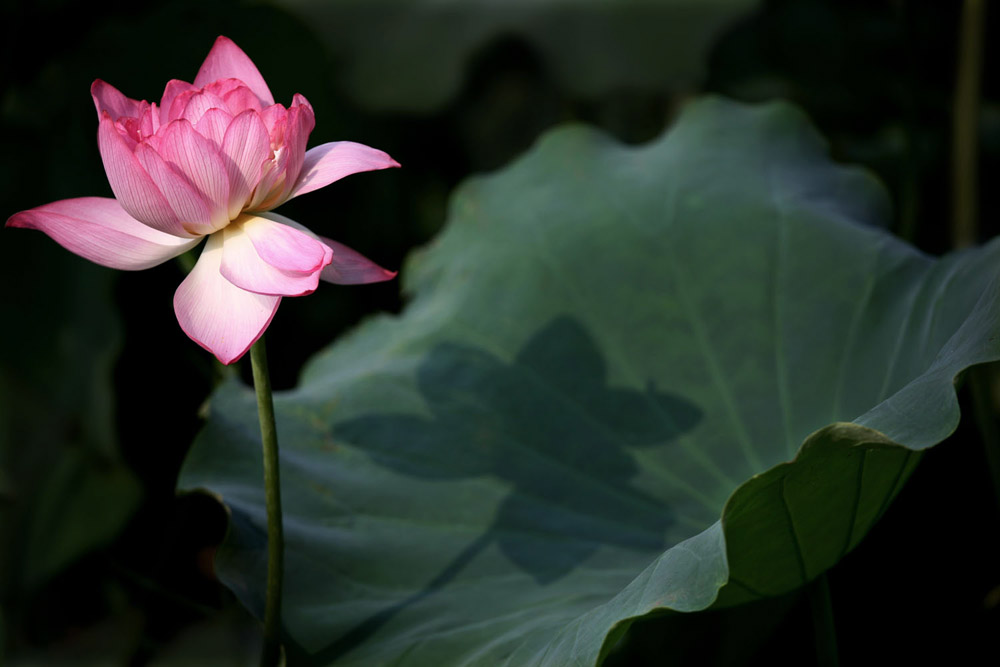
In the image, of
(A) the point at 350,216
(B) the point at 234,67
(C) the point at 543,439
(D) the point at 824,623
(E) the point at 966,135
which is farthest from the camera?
(A) the point at 350,216

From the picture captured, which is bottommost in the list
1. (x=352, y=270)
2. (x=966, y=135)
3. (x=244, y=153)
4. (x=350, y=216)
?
(x=350, y=216)

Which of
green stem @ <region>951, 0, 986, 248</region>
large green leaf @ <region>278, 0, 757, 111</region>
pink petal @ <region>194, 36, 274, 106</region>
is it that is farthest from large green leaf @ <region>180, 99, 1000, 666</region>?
large green leaf @ <region>278, 0, 757, 111</region>

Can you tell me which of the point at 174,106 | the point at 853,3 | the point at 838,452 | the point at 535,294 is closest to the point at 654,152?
the point at 535,294

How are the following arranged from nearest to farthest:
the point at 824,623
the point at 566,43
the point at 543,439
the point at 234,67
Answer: the point at 234,67 → the point at 824,623 → the point at 543,439 → the point at 566,43

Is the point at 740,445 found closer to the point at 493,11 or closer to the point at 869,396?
the point at 869,396

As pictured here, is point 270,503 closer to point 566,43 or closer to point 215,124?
point 215,124

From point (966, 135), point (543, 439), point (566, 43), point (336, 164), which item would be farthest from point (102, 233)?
point (566, 43)
